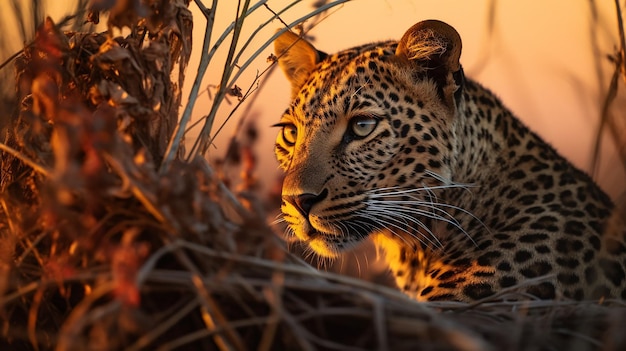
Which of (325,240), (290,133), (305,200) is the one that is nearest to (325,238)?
(325,240)

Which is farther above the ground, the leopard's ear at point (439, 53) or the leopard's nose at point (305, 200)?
the leopard's ear at point (439, 53)

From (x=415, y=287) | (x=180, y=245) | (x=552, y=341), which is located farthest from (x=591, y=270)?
(x=180, y=245)

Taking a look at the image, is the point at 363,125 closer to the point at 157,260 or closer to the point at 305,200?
the point at 305,200

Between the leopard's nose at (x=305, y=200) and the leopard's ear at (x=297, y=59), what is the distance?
1.12 metres

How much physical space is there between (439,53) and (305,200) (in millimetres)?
1162

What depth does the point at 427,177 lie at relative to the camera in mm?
4566

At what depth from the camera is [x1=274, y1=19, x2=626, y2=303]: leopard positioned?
438 cm

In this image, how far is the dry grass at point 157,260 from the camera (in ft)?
7.66

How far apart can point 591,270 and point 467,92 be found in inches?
49.8

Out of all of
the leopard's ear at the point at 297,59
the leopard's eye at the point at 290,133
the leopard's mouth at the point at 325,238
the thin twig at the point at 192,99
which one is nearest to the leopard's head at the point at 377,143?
the leopard's mouth at the point at 325,238

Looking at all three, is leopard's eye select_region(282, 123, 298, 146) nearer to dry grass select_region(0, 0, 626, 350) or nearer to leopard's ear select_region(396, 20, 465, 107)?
leopard's ear select_region(396, 20, 465, 107)

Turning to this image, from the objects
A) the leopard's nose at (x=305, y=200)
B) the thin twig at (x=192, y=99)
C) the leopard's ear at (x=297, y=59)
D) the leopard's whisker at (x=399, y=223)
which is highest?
the leopard's ear at (x=297, y=59)

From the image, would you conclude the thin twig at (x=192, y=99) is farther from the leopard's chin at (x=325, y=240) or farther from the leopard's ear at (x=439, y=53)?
the leopard's ear at (x=439, y=53)

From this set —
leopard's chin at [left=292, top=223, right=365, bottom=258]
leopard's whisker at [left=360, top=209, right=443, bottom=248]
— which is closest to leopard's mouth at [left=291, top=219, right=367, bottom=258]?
leopard's chin at [left=292, top=223, right=365, bottom=258]
